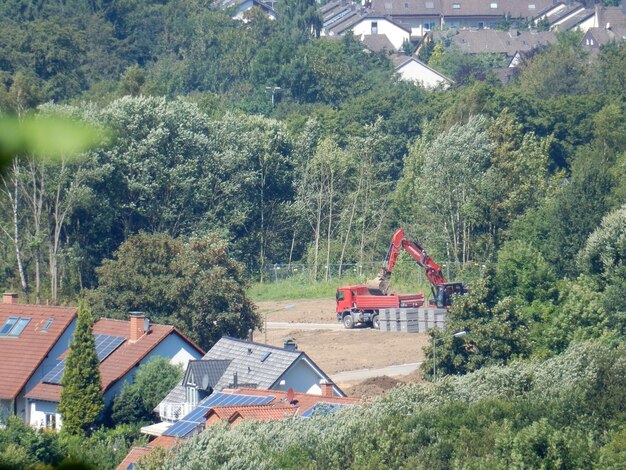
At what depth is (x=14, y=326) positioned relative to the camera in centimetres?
3438

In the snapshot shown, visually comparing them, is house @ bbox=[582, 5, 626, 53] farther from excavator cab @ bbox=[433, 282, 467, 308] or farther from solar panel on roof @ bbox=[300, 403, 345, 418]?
solar panel on roof @ bbox=[300, 403, 345, 418]

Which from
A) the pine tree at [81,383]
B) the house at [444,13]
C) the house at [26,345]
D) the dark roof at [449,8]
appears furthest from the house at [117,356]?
the dark roof at [449,8]

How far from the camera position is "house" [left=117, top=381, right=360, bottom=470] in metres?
25.9

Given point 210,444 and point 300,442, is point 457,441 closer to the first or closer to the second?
point 300,442

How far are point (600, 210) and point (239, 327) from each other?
17472mm

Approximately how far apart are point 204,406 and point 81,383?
134 inches

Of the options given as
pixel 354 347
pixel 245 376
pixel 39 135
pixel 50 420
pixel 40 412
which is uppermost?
pixel 39 135

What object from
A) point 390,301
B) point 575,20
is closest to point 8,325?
point 390,301

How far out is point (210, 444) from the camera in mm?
23047

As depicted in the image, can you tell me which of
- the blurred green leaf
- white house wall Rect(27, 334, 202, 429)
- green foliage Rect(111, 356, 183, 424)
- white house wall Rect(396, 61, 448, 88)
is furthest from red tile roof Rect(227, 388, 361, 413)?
white house wall Rect(396, 61, 448, 88)

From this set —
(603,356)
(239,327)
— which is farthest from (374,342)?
(603,356)

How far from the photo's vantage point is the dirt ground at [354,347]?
35.9 metres

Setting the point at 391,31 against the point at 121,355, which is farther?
the point at 391,31

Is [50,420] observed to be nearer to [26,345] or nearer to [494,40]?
[26,345]
